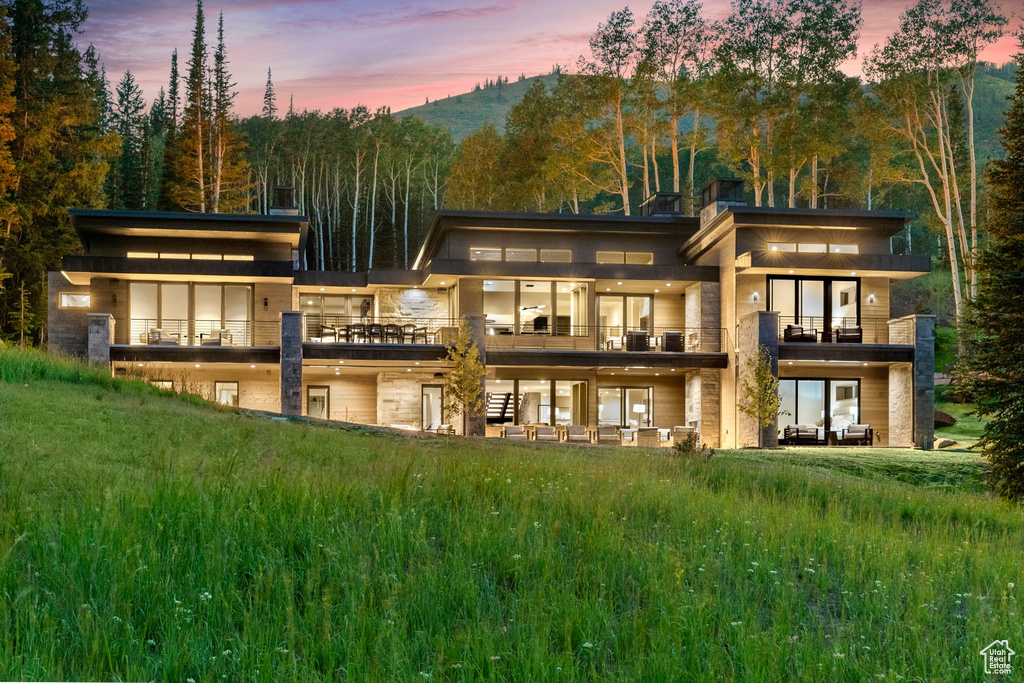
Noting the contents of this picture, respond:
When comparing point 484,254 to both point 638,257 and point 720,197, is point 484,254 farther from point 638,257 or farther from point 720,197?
point 720,197

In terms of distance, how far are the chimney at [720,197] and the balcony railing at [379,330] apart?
405 inches

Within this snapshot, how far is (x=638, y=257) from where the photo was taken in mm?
31828

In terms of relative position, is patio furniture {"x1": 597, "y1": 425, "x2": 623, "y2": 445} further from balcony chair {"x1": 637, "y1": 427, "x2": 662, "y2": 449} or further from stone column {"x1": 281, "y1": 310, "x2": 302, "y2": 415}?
stone column {"x1": 281, "y1": 310, "x2": 302, "y2": 415}

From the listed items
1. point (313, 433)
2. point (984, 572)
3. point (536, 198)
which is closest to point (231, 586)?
point (984, 572)

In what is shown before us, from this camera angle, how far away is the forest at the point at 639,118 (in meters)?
36.4

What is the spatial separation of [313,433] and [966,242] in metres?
34.5

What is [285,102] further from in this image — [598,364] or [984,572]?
[984,572]

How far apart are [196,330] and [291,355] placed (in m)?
5.20

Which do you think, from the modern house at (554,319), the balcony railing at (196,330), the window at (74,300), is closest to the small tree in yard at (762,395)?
the modern house at (554,319)

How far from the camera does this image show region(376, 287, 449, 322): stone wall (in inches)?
1247

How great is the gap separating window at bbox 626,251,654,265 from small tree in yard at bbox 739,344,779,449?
742 cm

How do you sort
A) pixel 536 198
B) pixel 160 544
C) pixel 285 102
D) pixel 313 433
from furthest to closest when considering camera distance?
pixel 285 102, pixel 536 198, pixel 313 433, pixel 160 544

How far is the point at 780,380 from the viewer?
28859mm

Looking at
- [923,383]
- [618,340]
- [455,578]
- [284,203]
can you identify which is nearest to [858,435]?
[923,383]
